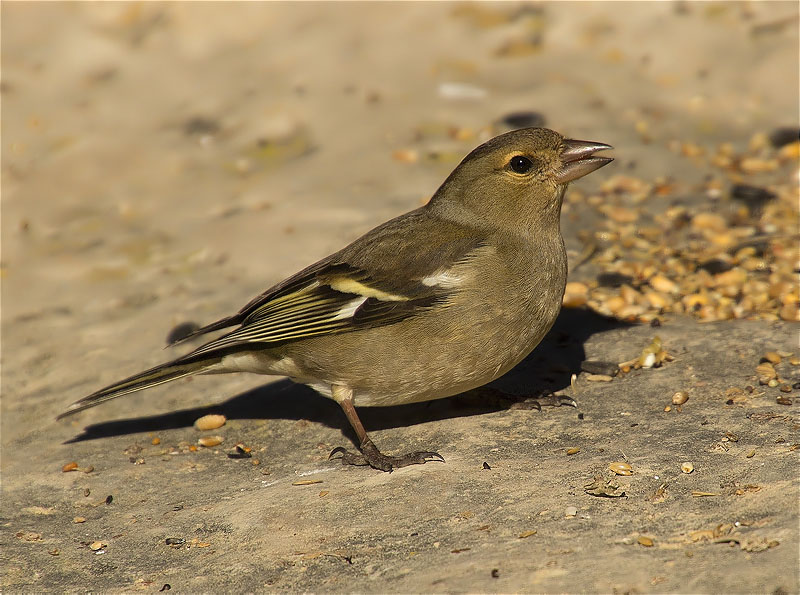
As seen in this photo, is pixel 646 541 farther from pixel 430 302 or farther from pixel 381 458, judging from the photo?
pixel 430 302

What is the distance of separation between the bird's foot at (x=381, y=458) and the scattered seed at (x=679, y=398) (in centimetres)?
114

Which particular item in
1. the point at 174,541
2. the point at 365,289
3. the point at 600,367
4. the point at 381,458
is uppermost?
the point at 365,289

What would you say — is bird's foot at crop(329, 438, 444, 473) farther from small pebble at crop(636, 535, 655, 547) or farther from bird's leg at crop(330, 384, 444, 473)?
small pebble at crop(636, 535, 655, 547)

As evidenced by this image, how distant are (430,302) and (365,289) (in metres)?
0.34

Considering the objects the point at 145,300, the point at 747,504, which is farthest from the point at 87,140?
the point at 747,504

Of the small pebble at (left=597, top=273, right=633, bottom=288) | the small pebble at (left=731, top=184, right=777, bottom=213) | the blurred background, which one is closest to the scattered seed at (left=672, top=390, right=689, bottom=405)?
the small pebble at (left=597, top=273, right=633, bottom=288)

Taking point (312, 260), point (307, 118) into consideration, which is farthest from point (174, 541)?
point (307, 118)

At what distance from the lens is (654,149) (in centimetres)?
746

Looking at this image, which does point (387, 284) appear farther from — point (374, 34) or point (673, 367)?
point (374, 34)

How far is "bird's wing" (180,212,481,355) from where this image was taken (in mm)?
4449

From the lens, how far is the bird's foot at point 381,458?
14.1 feet

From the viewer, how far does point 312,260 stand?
6.42 metres

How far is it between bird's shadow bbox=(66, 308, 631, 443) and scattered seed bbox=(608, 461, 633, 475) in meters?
Answer: 1.00

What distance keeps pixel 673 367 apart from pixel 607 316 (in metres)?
0.77
